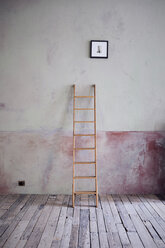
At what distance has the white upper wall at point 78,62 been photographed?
3.62 meters

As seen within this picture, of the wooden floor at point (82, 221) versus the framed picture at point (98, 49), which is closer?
the wooden floor at point (82, 221)

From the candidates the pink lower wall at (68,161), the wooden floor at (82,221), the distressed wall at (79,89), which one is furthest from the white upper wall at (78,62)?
the wooden floor at (82,221)

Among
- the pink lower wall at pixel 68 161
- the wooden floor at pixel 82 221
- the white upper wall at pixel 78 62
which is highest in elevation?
the white upper wall at pixel 78 62

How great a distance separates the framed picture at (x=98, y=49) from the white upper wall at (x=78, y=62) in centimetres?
8

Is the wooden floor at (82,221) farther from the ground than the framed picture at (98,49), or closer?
closer

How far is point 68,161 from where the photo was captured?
12.4 ft

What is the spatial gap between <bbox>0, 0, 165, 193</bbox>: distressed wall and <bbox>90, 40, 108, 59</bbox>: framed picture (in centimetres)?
8

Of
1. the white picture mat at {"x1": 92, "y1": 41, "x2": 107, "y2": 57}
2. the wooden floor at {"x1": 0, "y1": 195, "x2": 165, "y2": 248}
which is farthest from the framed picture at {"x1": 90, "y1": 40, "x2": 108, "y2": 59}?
the wooden floor at {"x1": 0, "y1": 195, "x2": 165, "y2": 248}

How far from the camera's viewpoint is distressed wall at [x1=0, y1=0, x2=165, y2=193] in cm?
363

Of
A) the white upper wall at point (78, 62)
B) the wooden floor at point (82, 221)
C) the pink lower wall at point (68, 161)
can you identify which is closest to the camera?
the wooden floor at point (82, 221)

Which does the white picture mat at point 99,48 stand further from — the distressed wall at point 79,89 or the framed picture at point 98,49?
the distressed wall at point 79,89

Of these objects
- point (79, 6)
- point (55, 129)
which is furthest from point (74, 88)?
point (79, 6)

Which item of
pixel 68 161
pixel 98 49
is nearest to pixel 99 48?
pixel 98 49

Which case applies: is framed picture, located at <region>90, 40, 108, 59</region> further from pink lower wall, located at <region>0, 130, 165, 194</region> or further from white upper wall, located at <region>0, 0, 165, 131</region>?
pink lower wall, located at <region>0, 130, 165, 194</region>
